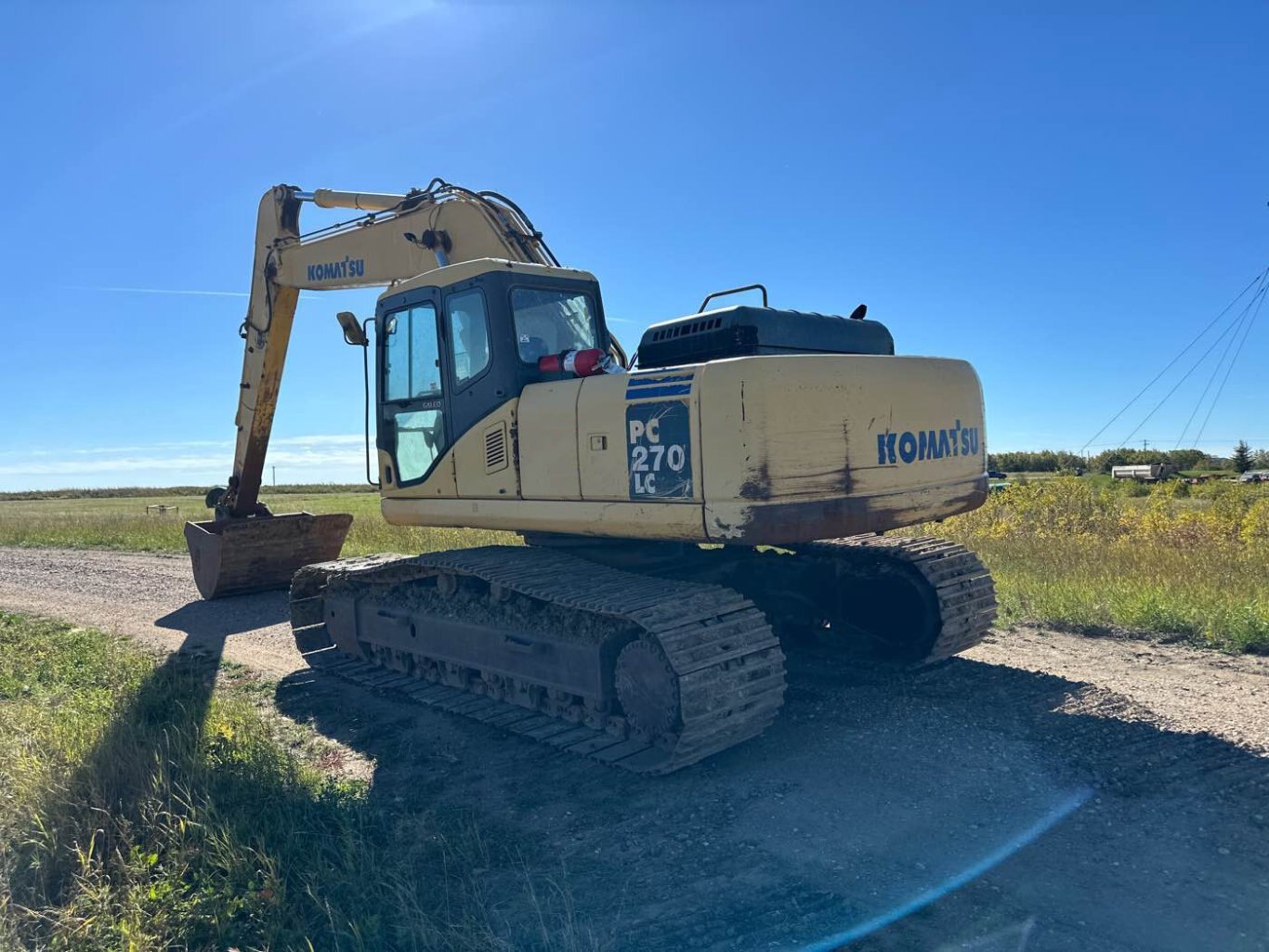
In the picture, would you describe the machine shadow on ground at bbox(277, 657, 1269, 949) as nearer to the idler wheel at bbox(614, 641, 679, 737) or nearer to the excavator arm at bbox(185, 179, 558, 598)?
the idler wheel at bbox(614, 641, 679, 737)

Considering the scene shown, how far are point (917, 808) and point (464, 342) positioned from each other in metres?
4.33

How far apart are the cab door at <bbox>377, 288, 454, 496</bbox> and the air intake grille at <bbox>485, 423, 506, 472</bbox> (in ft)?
1.51

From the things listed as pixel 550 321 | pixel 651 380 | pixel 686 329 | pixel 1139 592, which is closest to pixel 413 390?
pixel 550 321

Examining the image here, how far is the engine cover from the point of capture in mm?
5594


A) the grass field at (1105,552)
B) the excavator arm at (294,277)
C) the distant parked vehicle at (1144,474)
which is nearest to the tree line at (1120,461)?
the distant parked vehicle at (1144,474)

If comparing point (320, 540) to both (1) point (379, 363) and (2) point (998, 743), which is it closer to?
(1) point (379, 363)

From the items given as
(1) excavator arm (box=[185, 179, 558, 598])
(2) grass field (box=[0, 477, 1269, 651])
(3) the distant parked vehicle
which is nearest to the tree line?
(3) the distant parked vehicle

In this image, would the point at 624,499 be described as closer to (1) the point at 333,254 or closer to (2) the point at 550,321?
(2) the point at 550,321

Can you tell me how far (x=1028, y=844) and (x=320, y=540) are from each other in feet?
31.5

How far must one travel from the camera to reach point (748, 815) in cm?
443

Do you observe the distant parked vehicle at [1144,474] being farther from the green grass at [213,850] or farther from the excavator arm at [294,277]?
the green grass at [213,850]

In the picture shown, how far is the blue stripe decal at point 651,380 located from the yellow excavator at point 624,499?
15mm

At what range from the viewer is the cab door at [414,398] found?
679 cm

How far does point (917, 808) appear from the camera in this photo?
441cm
